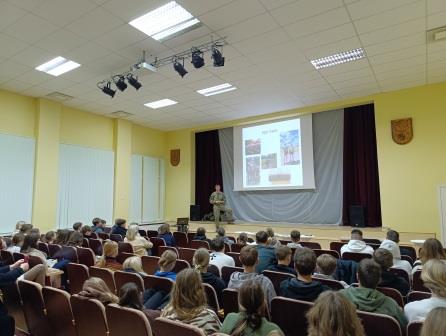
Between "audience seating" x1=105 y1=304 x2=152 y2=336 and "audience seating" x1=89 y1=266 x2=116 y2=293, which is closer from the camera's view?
"audience seating" x1=105 y1=304 x2=152 y2=336

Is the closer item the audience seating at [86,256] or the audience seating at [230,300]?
the audience seating at [230,300]

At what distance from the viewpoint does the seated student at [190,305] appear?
188cm

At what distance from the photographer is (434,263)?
2066 mm

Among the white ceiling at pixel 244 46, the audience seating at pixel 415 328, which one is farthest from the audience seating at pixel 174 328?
the white ceiling at pixel 244 46

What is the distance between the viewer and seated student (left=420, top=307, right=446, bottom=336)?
110 centimetres

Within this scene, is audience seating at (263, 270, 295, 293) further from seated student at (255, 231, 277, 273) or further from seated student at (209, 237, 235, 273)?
seated student at (209, 237, 235, 273)

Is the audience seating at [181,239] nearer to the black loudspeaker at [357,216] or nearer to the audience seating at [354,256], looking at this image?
the audience seating at [354,256]

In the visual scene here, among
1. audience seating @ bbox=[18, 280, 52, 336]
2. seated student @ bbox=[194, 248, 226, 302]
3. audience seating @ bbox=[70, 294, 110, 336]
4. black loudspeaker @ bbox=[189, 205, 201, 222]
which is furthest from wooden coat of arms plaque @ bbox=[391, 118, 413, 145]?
audience seating @ bbox=[18, 280, 52, 336]

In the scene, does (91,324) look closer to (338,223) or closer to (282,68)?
(282,68)

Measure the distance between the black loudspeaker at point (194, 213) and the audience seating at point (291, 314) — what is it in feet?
28.4

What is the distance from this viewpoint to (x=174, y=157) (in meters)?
11.7

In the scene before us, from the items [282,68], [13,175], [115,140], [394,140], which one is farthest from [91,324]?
[115,140]

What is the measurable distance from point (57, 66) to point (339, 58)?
5.48 meters

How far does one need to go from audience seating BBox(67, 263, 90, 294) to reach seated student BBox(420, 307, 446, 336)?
3.15 m
